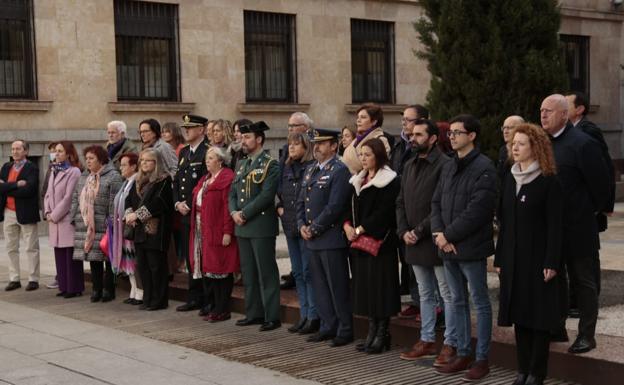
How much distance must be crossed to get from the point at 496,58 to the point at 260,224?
6.95m

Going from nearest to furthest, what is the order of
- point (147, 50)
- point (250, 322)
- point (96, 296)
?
point (250, 322) < point (96, 296) < point (147, 50)

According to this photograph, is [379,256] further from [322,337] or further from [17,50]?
[17,50]

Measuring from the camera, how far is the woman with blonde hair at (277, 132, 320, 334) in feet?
29.2

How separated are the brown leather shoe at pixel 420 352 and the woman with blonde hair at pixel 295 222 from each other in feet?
4.39

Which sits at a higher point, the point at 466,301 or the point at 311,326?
the point at 466,301

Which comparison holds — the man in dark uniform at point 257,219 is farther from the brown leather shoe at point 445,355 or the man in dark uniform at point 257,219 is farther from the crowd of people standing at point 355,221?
the brown leather shoe at point 445,355

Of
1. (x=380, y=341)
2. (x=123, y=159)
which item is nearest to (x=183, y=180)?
(x=123, y=159)

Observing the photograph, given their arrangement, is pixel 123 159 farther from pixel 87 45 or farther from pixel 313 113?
pixel 313 113

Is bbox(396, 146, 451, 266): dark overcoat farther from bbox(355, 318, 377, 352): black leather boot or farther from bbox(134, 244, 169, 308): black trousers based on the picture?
bbox(134, 244, 169, 308): black trousers

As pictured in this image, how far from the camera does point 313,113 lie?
2255cm

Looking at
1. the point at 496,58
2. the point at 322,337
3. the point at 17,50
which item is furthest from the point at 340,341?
the point at 17,50

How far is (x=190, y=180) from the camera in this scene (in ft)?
33.6

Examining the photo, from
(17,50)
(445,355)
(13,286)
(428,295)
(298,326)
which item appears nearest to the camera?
(445,355)

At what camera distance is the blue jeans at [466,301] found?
7.03m
